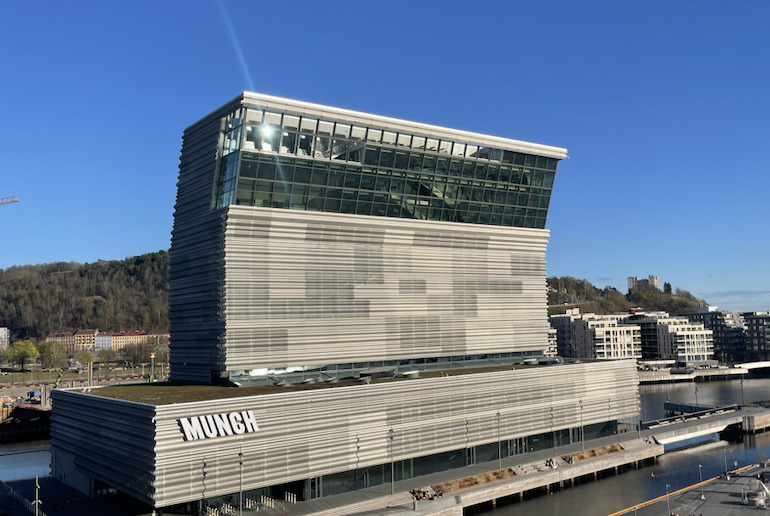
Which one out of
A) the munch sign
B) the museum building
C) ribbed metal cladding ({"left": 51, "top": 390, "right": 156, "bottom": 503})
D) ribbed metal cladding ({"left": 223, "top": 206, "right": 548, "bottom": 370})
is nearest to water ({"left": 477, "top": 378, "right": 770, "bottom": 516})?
the museum building

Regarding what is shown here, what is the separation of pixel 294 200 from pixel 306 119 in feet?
31.2

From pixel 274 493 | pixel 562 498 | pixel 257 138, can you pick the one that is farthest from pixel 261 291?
pixel 562 498

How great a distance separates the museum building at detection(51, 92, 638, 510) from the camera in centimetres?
6303

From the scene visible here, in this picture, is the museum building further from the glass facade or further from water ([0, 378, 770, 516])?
water ([0, 378, 770, 516])

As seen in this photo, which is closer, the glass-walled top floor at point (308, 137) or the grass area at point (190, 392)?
the grass area at point (190, 392)

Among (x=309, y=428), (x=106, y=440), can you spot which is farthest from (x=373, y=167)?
(x=106, y=440)

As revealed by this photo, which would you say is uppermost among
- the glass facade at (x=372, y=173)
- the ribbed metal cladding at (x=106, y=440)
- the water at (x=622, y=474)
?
the glass facade at (x=372, y=173)

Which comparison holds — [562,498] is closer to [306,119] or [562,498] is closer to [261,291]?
[261,291]

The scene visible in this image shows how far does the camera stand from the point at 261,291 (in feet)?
240

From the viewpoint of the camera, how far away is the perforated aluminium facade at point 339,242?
72.6m

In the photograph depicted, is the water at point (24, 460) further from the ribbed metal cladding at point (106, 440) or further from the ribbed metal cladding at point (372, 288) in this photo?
the ribbed metal cladding at point (372, 288)

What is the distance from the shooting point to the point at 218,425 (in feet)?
198

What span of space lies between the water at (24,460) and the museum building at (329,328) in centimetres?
2476

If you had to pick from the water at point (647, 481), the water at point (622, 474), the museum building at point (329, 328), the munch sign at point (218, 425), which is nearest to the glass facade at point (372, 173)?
the museum building at point (329, 328)
